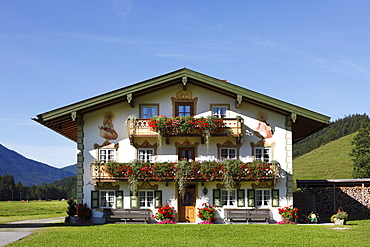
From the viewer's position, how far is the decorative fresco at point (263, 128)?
94.7 feet

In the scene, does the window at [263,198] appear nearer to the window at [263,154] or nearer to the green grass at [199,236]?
the window at [263,154]

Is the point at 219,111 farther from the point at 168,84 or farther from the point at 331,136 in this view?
the point at 331,136

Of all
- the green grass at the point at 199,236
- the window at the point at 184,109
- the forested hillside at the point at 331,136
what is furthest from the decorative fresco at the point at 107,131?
the forested hillside at the point at 331,136

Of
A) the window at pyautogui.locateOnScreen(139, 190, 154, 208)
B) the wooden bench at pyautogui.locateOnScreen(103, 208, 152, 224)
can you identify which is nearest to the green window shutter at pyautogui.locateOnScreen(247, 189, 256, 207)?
the window at pyautogui.locateOnScreen(139, 190, 154, 208)

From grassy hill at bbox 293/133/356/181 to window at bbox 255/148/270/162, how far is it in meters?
58.2

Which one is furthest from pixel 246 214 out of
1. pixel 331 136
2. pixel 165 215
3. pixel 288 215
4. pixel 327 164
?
pixel 331 136

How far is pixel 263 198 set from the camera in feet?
93.7

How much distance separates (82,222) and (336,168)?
74.7 metres

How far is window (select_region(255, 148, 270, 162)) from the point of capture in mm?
28731

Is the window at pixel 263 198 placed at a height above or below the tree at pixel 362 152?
below

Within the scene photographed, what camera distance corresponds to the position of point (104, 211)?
1102 inches

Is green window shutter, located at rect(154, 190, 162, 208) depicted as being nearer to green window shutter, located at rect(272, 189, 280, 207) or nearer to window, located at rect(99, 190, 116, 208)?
window, located at rect(99, 190, 116, 208)

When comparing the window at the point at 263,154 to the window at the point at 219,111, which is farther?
the window at the point at 219,111

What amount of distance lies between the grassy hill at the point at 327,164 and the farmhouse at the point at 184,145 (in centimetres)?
5833
